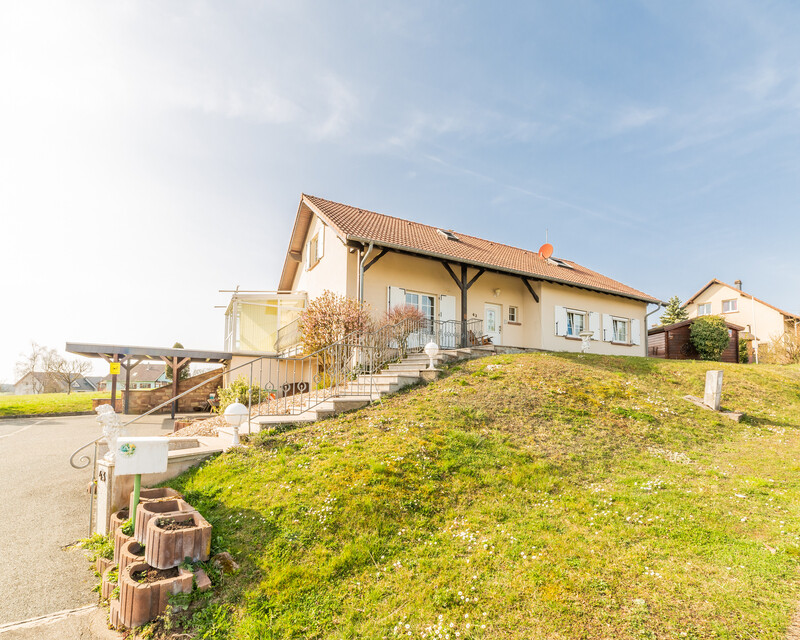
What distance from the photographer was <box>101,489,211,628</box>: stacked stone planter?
3109 millimetres

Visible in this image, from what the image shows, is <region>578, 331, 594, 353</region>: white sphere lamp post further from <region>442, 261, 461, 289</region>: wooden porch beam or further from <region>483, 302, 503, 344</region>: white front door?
<region>442, 261, 461, 289</region>: wooden porch beam

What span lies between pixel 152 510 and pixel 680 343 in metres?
24.0

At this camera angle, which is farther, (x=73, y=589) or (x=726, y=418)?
(x=726, y=418)

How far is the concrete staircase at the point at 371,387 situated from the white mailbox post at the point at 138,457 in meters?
2.06

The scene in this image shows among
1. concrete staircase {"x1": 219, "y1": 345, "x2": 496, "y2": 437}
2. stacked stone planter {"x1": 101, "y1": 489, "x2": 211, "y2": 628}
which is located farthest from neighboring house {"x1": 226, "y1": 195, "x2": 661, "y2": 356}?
stacked stone planter {"x1": 101, "y1": 489, "x2": 211, "y2": 628}

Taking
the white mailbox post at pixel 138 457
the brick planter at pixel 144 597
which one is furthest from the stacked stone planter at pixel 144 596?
the white mailbox post at pixel 138 457

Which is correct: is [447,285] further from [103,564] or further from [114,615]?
[114,615]

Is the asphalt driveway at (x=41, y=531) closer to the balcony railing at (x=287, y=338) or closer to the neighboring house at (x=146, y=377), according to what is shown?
the balcony railing at (x=287, y=338)

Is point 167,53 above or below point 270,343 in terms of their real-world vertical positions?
above

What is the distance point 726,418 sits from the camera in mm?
7789

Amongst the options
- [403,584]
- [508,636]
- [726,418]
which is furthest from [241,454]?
[726,418]

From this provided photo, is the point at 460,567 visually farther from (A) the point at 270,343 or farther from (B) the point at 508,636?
(A) the point at 270,343

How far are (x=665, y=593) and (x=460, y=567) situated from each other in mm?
1475

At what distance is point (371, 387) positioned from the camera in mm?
7637
